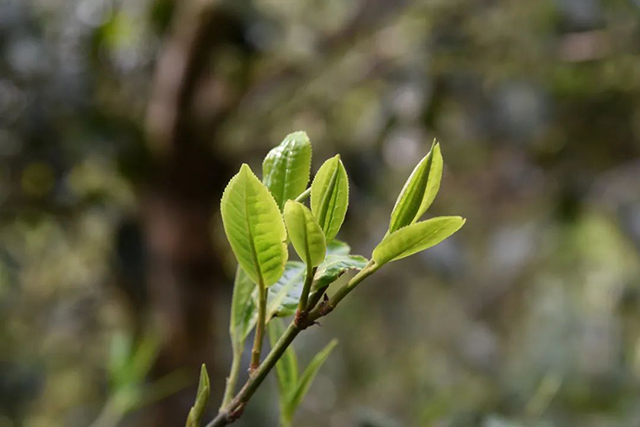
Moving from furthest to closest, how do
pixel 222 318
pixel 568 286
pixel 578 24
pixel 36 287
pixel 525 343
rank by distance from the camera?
pixel 568 286
pixel 525 343
pixel 36 287
pixel 222 318
pixel 578 24

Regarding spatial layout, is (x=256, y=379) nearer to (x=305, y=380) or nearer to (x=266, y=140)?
(x=305, y=380)

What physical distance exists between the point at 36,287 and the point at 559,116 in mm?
969

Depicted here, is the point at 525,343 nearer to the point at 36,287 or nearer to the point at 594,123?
the point at 594,123

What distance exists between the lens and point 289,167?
187mm

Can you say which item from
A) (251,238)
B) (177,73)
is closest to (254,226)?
(251,238)

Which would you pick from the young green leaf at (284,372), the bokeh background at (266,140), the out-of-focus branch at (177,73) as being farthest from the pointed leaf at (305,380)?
the out-of-focus branch at (177,73)

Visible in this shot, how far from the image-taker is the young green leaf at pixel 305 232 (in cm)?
16

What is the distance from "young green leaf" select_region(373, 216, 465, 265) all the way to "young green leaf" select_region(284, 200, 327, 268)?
0.04 ft

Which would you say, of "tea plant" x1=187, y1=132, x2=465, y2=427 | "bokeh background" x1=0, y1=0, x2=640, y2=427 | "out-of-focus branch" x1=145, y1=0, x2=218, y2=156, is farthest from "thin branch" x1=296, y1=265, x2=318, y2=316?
"out-of-focus branch" x1=145, y1=0, x2=218, y2=156

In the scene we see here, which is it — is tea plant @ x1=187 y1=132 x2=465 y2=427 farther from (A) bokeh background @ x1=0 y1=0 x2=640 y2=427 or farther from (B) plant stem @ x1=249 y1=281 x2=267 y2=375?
(A) bokeh background @ x1=0 y1=0 x2=640 y2=427

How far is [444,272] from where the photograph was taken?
0.85 meters

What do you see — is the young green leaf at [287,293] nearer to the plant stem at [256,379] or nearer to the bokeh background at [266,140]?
the plant stem at [256,379]

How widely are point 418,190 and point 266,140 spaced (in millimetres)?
726

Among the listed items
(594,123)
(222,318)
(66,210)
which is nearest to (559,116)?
(594,123)
